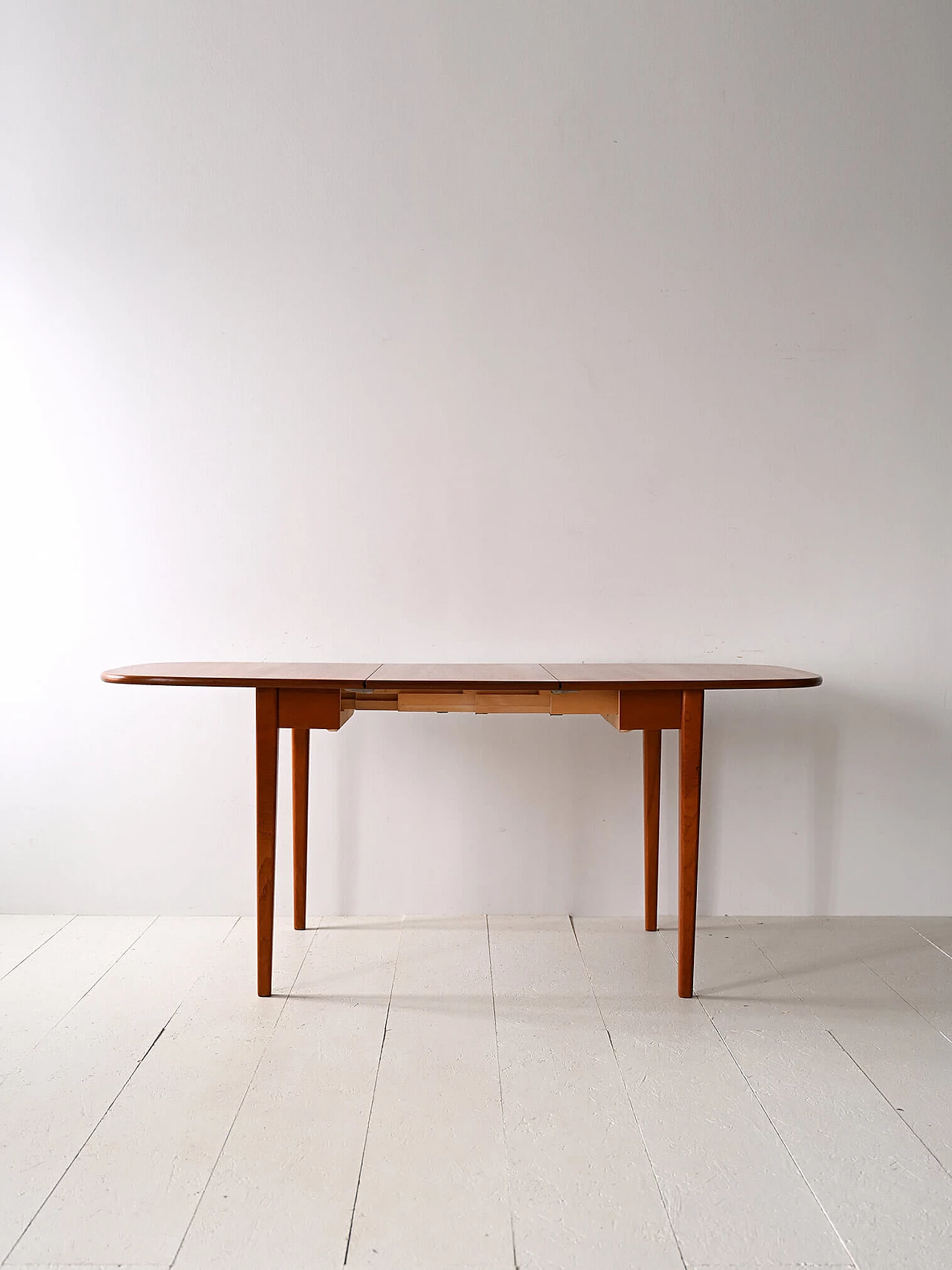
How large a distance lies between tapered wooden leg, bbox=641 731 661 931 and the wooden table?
31 centimetres

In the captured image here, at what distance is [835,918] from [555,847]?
0.73 meters

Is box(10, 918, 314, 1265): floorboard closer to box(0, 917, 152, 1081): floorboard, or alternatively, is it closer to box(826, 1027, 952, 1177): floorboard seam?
box(0, 917, 152, 1081): floorboard

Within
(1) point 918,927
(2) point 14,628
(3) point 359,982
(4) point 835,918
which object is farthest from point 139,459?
(1) point 918,927

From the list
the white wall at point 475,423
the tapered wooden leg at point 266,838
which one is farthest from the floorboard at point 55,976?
the tapered wooden leg at point 266,838

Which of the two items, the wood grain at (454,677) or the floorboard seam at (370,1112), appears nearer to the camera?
the floorboard seam at (370,1112)

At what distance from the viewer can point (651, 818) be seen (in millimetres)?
2264

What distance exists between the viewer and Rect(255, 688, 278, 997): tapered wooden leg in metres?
1.85

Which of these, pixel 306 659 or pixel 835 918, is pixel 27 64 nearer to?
pixel 306 659

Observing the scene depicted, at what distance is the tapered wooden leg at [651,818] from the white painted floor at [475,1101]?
0.38ft

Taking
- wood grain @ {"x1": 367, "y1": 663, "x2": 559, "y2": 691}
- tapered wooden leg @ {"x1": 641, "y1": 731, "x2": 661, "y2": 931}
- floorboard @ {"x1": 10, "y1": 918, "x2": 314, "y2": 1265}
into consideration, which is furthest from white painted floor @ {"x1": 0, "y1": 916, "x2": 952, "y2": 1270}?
wood grain @ {"x1": 367, "y1": 663, "x2": 559, "y2": 691}

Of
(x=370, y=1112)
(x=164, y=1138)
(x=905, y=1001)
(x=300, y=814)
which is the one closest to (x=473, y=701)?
(x=300, y=814)

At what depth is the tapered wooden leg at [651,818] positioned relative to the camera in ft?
7.36

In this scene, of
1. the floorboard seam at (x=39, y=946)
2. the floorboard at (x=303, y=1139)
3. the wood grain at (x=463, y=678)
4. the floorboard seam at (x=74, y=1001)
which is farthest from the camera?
the floorboard seam at (x=39, y=946)

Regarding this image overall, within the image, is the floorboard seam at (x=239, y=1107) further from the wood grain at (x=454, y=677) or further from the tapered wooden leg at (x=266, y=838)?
the wood grain at (x=454, y=677)
